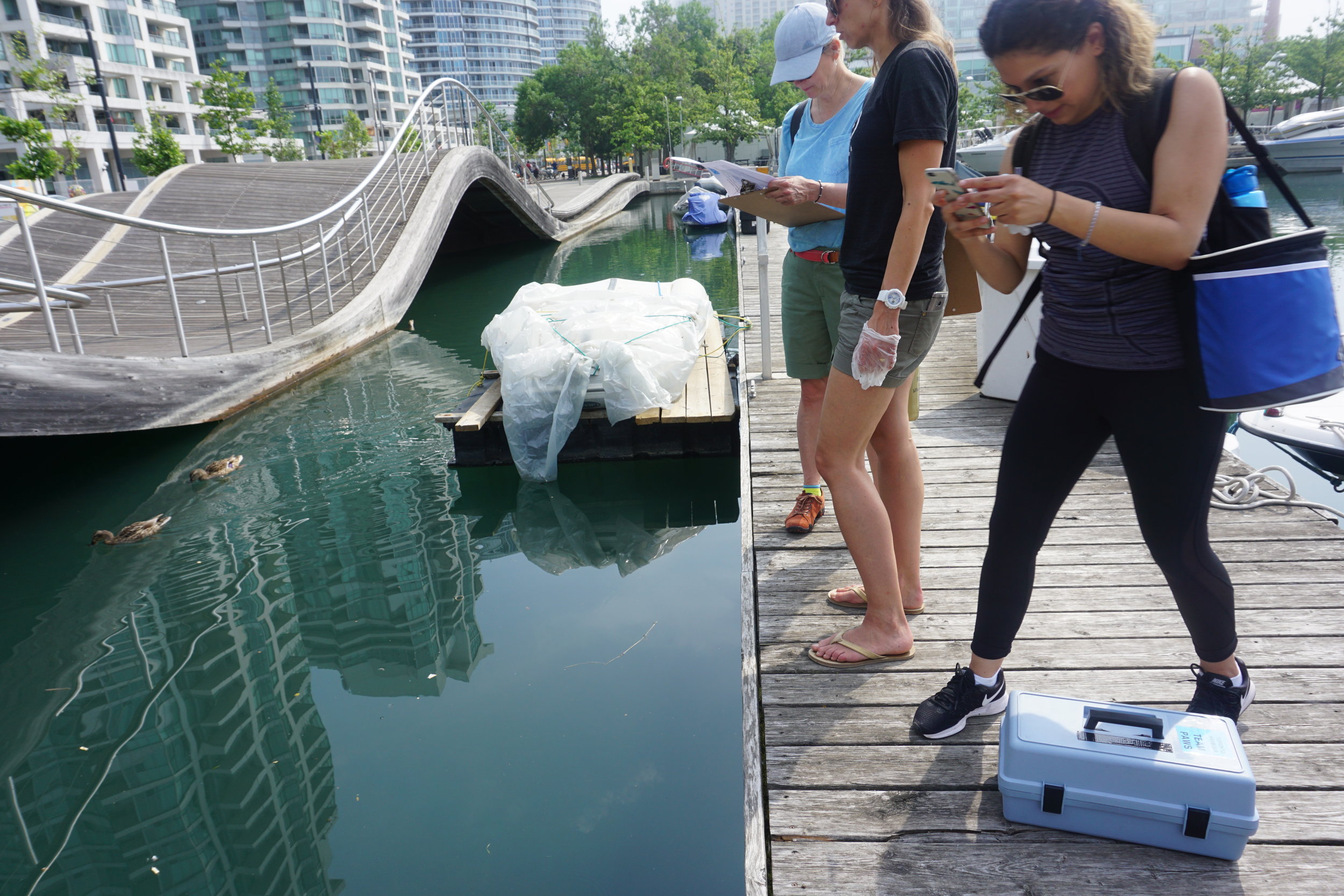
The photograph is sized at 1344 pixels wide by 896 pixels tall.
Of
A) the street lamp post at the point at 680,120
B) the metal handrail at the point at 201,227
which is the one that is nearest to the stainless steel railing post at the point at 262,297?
the metal handrail at the point at 201,227

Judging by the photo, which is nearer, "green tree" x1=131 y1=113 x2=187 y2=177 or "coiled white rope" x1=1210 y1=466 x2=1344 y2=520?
"coiled white rope" x1=1210 y1=466 x2=1344 y2=520

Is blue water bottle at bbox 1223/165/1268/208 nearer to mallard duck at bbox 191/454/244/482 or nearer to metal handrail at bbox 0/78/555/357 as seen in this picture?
metal handrail at bbox 0/78/555/357

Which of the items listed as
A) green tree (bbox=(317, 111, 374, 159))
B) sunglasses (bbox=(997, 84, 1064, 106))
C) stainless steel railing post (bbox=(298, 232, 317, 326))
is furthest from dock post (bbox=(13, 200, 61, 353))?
green tree (bbox=(317, 111, 374, 159))

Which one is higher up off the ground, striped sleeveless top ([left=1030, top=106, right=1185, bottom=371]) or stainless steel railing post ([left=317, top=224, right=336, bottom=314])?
striped sleeveless top ([left=1030, top=106, right=1185, bottom=371])

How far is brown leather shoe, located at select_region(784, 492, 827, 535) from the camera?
125 inches

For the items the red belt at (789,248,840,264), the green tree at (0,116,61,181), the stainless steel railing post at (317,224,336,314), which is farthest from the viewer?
the green tree at (0,116,61,181)

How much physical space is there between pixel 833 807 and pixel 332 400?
20.8ft

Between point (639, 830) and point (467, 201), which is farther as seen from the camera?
point (467, 201)

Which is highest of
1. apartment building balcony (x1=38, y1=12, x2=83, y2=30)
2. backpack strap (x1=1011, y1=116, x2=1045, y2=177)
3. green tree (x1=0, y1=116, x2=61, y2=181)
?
apartment building balcony (x1=38, y1=12, x2=83, y2=30)

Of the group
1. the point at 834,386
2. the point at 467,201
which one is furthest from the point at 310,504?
the point at 467,201

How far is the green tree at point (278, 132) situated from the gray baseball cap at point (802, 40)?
3444cm

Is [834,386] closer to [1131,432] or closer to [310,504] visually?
[1131,432]

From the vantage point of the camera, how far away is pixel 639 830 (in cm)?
249

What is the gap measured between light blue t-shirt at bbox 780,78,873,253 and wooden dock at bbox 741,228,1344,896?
42.7 inches
